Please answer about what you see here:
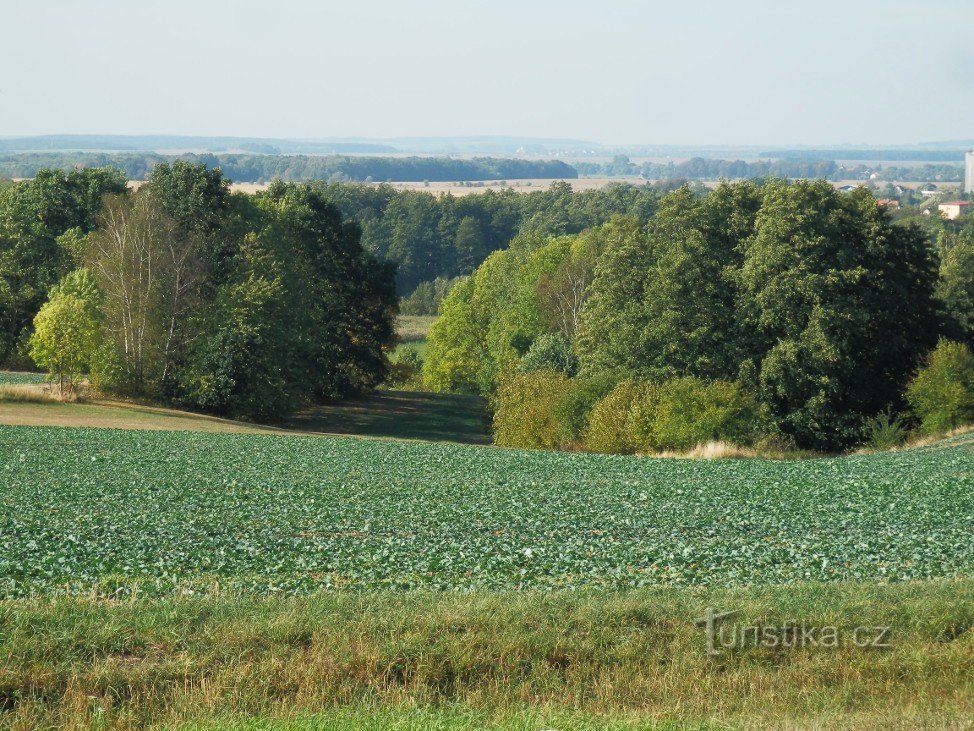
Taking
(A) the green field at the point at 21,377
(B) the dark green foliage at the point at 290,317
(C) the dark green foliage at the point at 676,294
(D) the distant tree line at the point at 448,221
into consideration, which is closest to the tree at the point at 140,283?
(B) the dark green foliage at the point at 290,317

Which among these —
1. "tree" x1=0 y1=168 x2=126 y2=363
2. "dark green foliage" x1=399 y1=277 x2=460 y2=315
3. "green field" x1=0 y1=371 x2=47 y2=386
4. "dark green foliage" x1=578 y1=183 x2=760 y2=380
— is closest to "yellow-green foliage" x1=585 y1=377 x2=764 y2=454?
"dark green foliage" x1=578 y1=183 x2=760 y2=380

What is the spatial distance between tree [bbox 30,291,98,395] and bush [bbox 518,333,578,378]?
2644cm

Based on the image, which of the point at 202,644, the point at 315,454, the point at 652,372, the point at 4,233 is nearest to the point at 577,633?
the point at 202,644

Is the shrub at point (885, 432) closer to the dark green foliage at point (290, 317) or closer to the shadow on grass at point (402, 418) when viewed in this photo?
the shadow on grass at point (402, 418)

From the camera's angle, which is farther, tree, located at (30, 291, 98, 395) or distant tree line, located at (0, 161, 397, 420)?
distant tree line, located at (0, 161, 397, 420)

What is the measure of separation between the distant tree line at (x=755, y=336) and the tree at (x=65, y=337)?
22.8 metres

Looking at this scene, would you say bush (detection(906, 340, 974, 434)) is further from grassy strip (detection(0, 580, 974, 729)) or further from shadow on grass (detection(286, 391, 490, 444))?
grassy strip (detection(0, 580, 974, 729))

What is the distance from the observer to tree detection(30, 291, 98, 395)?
56188 millimetres

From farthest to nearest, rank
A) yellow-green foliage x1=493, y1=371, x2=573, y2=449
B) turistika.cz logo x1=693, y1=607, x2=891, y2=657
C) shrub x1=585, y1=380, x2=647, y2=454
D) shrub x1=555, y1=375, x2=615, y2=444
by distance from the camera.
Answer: yellow-green foliage x1=493, y1=371, x2=573, y2=449
shrub x1=555, y1=375, x2=615, y2=444
shrub x1=585, y1=380, x2=647, y2=454
turistika.cz logo x1=693, y1=607, x2=891, y2=657

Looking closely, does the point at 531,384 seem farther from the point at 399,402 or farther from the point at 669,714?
the point at 669,714

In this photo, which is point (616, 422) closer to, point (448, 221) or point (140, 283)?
point (140, 283)

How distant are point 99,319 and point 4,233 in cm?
2146

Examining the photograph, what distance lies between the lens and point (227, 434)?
48875 mm

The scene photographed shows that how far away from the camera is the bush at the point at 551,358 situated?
2687 inches
